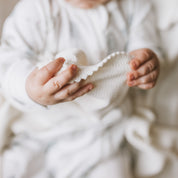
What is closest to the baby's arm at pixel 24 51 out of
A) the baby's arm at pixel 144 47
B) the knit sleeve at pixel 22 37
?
the knit sleeve at pixel 22 37

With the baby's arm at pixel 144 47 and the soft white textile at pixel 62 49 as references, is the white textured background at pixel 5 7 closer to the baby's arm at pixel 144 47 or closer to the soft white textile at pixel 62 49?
the soft white textile at pixel 62 49

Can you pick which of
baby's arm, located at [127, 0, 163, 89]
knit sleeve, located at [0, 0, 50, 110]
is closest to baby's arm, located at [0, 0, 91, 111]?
knit sleeve, located at [0, 0, 50, 110]

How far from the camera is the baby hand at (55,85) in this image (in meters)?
0.29

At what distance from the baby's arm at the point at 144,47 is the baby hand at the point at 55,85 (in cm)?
7

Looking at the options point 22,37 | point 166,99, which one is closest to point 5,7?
point 22,37

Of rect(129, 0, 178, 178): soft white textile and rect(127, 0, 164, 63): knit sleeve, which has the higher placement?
rect(127, 0, 164, 63): knit sleeve

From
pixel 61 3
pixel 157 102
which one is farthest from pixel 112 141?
pixel 61 3

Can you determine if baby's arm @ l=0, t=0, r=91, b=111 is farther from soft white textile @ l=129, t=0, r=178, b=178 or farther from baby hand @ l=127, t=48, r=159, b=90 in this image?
soft white textile @ l=129, t=0, r=178, b=178

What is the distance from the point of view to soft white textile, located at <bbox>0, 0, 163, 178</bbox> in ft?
1.34

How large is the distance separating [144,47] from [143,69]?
92mm

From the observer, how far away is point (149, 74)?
0.36 metres

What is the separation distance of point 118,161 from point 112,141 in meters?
0.04

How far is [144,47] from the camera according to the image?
0.43m

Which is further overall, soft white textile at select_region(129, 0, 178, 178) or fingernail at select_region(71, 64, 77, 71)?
soft white textile at select_region(129, 0, 178, 178)
